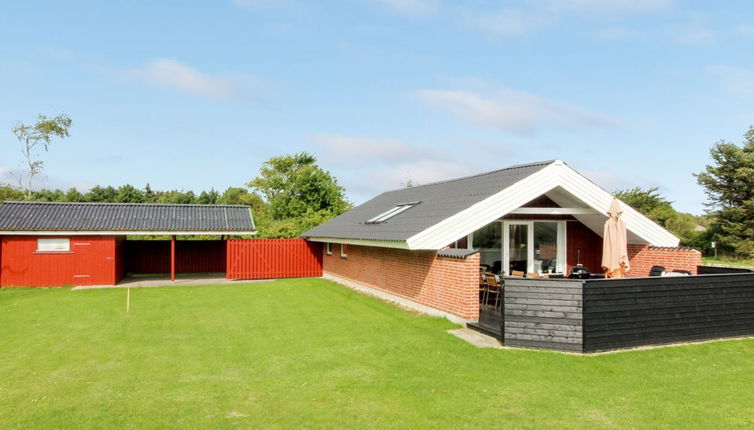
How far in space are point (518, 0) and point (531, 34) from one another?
6.53ft

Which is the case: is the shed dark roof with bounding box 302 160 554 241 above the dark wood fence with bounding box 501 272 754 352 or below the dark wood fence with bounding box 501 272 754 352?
above

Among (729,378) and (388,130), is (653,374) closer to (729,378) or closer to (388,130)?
(729,378)

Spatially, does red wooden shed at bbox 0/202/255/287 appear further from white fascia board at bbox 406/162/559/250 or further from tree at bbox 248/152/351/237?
white fascia board at bbox 406/162/559/250

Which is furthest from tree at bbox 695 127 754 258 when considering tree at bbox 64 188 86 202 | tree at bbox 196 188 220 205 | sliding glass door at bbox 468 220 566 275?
tree at bbox 64 188 86 202

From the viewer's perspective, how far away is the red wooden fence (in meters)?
23.9

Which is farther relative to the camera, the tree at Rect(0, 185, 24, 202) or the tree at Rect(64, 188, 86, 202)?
the tree at Rect(64, 188, 86, 202)

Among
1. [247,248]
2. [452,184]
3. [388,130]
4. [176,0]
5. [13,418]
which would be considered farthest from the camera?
[388,130]

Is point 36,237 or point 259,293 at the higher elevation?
point 36,237

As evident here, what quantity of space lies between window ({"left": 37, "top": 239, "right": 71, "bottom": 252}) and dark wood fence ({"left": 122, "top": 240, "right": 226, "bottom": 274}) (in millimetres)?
5012

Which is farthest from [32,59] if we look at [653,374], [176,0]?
[653,374]

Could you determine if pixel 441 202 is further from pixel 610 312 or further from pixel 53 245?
pixel 53 245

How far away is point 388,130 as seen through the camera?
27.2 m

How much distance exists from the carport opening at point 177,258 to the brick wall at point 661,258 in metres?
19.8

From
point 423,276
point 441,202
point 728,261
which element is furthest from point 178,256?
point 728,261
